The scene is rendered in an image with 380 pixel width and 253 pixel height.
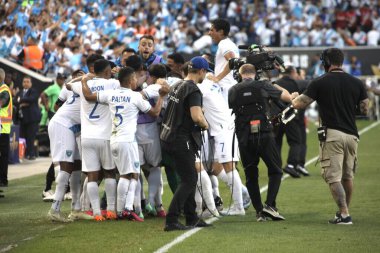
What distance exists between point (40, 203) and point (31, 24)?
44.2ft

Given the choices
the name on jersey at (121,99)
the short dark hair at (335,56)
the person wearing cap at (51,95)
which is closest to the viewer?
the short dark hair at (335,56)

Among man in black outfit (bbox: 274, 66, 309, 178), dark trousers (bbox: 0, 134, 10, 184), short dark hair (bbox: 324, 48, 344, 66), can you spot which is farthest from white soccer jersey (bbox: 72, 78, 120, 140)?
man in black outfit (bbox: 274, 66, 309, 178)

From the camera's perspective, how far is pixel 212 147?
45.6 feet

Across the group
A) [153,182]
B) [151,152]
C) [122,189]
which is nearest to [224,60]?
[151,152]

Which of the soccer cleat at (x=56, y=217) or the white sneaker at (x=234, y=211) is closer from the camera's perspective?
the soccer cleat at (x=56, y=217)

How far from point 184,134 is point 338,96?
81.1 inches

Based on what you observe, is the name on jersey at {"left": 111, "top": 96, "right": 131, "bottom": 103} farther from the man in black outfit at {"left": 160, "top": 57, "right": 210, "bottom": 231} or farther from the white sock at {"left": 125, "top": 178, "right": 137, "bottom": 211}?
the white sock at {"left": 125, "top": 178, "right": 137, "bottom": 211}

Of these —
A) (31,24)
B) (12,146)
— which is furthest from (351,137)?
(31,24)

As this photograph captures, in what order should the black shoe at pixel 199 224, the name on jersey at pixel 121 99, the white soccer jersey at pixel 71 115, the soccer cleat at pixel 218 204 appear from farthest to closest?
the soccer cleat at pixel 218 204 < the white soccer jersey at pixel 71 115 < the name on jersey at pixel 121 99 < the black shoe at pixel 199 224

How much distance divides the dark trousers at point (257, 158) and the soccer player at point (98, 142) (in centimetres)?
180

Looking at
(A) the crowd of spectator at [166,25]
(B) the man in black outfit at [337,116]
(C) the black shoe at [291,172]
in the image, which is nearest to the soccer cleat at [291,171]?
(C) the black shoe at [291,172]

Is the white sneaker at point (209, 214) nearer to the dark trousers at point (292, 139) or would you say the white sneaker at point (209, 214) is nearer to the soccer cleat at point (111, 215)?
the soccer cleat at point (111, 215)

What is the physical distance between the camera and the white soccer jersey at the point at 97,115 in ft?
41.3

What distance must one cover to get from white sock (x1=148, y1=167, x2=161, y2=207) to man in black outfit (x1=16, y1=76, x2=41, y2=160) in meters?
10.7
